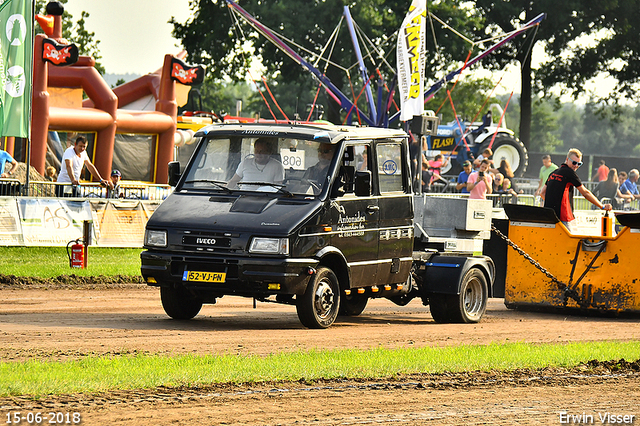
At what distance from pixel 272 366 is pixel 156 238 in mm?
3177

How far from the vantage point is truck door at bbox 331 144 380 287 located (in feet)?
37.0

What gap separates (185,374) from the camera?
7.84 meters

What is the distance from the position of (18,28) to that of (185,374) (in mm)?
13277

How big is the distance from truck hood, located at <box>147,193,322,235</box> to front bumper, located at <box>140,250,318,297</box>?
329mm

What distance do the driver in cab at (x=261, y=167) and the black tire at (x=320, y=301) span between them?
1176 mm

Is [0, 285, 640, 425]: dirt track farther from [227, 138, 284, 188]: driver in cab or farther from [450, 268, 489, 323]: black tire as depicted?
[227, 138, 284, 188]: driver in cab

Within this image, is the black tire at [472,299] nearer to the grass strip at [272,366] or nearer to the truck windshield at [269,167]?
the grass strip at [272,366]

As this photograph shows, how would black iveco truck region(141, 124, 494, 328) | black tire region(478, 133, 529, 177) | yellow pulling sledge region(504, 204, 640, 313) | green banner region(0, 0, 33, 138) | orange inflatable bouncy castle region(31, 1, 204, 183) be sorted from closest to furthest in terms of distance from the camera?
1. black iveco truck region(141, 124, 494, 328)
2. yellow pulling sledge region(504, 204, 640, 313)
3. green banner region(0, 0, 33, 138)
4. orange inflatable bouncy castle region(31, 1, 204, 183)
5. black tire region(478, 133, 529, 177)

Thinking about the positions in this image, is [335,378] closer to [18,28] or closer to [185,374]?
[185,374]

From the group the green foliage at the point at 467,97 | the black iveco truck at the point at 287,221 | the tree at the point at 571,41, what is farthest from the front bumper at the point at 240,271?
the green foliage at the point at 467,97

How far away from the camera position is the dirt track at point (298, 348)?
6.80 metres

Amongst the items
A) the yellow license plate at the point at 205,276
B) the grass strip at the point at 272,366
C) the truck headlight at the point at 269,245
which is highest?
the truck headlight at the point at 269,245

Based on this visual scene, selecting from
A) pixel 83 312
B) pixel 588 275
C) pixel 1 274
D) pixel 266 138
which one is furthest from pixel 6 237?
pixel 588 275

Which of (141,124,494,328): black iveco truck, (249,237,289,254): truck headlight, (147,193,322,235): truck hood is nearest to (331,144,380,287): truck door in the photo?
(141,124,494,328): black iveco truck
